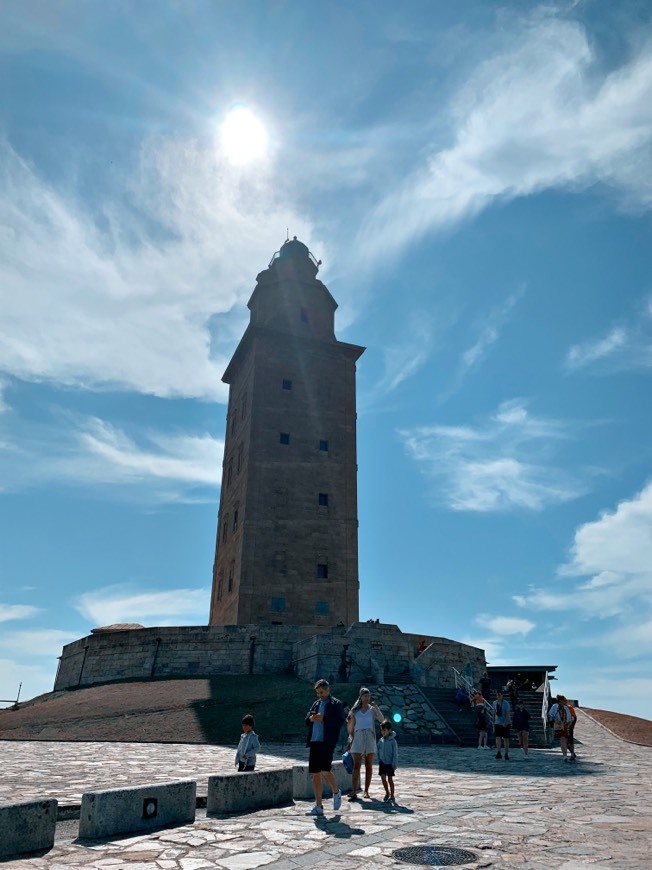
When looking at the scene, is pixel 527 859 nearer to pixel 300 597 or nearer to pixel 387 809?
pixel 387 809

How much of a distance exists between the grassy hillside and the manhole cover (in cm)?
1347

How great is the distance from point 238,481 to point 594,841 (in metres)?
33.2

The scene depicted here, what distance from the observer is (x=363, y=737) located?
9.63 meters

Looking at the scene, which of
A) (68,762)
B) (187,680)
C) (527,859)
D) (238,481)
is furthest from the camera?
(238,481)

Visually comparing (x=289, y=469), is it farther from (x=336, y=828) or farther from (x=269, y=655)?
(x=336, y=828)

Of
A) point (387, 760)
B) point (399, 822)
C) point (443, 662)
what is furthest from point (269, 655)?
point (399, 822)

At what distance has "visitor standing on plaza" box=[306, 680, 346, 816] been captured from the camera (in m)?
8.24

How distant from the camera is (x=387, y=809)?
8.28 m

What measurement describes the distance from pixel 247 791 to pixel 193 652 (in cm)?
2097

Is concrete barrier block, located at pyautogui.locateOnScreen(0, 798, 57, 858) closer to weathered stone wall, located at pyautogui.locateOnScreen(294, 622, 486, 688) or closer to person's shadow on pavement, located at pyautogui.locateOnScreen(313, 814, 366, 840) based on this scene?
person's shadow on pavement, located at pyautogui.locateOnScreen(313, 814, 366, 840)

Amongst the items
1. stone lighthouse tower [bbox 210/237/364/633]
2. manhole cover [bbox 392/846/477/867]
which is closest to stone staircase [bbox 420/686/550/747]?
stone lighthouse tower [bbox 210/237/364/633]

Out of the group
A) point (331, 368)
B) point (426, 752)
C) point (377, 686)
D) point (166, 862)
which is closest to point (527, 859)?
point (166, 862)

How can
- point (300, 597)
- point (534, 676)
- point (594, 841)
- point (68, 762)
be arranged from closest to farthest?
point (594, 841)
point (68, 762)
point (534, 676)
point (300, 597)

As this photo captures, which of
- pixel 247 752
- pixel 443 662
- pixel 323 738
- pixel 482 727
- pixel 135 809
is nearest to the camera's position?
pixel 135 809
